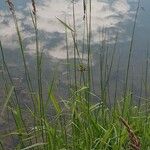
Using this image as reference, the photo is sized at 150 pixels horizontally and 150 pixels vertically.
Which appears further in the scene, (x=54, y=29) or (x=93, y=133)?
(x=54, y=29)

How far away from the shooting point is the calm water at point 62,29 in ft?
16.2

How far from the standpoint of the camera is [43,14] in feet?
19.7

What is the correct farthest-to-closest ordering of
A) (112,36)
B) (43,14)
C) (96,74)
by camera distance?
(43,14) → (112,36) → (96,74)

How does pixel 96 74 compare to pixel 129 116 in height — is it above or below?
below

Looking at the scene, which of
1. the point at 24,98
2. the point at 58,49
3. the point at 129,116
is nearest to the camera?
the point at 129,116

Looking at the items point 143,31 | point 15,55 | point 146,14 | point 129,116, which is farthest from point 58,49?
point 129,116

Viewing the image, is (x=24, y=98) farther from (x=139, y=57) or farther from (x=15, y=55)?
(x=139, y=57)

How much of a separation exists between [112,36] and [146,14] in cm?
102

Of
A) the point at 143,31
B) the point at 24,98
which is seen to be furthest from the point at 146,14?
the point at 24,98

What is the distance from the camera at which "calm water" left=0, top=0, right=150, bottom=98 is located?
195 inches

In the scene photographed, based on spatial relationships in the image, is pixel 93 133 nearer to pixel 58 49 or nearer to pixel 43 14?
pixel 58 49

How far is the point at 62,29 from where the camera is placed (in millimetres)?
5598

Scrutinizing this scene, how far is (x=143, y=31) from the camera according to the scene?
5816 mm

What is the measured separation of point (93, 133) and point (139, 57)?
2.95m
